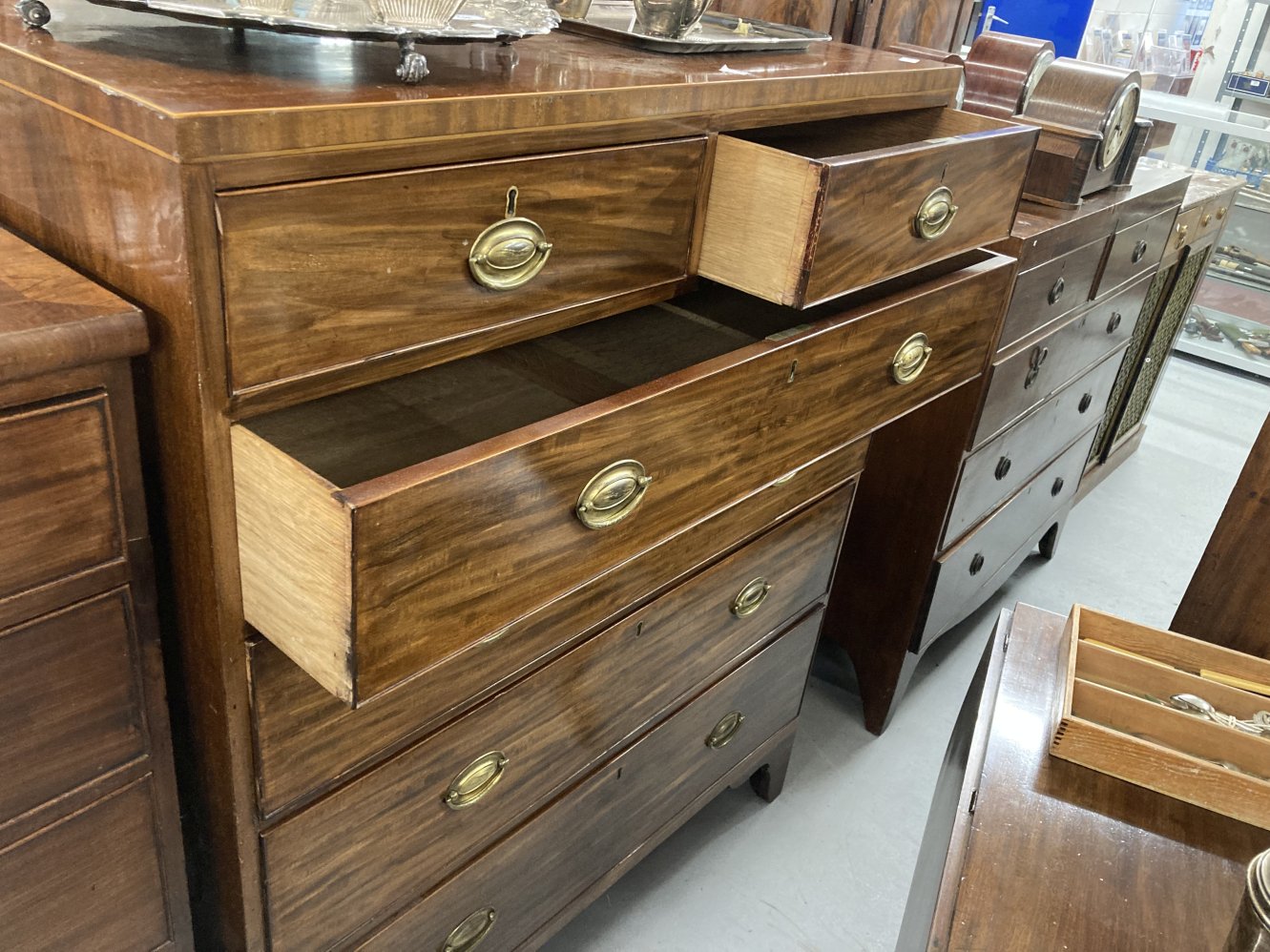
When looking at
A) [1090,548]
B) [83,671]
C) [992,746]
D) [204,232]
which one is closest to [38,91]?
[204,232]

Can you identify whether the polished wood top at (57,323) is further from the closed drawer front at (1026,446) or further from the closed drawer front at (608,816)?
the closed drawer front at (1026,446)

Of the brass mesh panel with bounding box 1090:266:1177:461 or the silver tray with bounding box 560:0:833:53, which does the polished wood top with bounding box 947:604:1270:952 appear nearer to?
the silver tray with bounding box 560:0:833:53

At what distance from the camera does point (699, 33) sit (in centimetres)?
100

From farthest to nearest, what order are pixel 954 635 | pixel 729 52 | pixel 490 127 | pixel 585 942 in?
1. pixel 954 635
2. pixel 585 942
3. pixel 729 52
4. pixel 490 127

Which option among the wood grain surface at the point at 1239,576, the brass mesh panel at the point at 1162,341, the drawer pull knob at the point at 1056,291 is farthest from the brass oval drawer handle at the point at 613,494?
the brass mesh panel at the point at 1162,341

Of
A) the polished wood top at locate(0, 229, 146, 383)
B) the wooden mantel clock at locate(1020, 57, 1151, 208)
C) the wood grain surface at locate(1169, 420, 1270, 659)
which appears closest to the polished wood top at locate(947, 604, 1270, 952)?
the wood grain surface at locate(1169, 420, 1270, 659)

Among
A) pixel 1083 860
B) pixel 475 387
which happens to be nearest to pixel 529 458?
pixel 475 387

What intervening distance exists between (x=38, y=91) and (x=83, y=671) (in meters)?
0.33

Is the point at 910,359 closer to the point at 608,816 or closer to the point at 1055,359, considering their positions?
the point at 608,816

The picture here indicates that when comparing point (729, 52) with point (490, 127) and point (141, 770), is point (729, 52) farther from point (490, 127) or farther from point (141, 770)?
point (141, 770)

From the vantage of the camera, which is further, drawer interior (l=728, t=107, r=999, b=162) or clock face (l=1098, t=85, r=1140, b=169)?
clock face (l=1098, t=85, r=1140, b=169)

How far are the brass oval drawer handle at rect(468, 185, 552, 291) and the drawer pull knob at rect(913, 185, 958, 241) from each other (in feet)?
1.25

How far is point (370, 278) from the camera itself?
0.60 meters

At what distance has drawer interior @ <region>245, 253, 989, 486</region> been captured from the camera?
0.71 m
